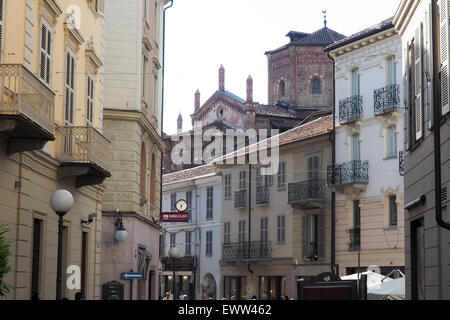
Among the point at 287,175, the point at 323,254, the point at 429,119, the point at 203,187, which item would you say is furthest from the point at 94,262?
the point at 203,187

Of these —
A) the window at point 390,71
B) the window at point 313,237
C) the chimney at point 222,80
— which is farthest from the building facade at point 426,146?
the chimney at point 222,80

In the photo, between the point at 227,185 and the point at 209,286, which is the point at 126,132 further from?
the point at 209,286

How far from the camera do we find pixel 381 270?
1492 inches

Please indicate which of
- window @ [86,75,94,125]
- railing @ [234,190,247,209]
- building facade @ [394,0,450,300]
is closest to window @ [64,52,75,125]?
window @ [86,75,94,125]

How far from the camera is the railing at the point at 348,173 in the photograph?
3947cm

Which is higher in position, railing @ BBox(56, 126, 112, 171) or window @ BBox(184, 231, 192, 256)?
railing @ BBox(56, 126, 112, 171)

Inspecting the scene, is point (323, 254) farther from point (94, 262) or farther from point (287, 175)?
point (94, 262)

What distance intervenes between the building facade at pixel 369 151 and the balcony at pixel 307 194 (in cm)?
144

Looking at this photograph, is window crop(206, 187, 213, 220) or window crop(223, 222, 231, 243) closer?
window crop(223, 222, 231, 243)

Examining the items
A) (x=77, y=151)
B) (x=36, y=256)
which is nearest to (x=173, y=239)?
(x=77, y=151)

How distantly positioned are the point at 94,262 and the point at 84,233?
1468 mm

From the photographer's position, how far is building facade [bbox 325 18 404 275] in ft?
124

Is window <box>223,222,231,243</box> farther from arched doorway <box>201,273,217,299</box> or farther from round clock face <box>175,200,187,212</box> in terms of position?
round clock face <box>175,200,187,212</box>

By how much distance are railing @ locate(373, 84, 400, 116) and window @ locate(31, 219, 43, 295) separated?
76.7 feet
